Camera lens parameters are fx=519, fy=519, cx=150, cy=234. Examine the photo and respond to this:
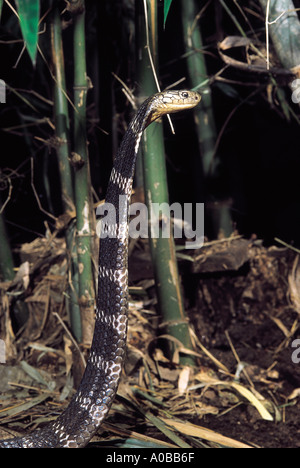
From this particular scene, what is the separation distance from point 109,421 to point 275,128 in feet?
8.29

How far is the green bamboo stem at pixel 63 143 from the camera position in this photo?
2203 mm

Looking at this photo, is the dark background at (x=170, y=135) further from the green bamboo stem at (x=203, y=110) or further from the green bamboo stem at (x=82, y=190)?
the green bamboo stem at (x=82, y=190)

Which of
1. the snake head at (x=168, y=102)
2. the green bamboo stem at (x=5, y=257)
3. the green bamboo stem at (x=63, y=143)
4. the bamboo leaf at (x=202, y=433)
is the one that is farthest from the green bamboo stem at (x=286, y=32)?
the green bamboo stem at (x=5, y=257)

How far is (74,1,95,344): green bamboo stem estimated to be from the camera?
1996 millimetres

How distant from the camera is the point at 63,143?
2.33 meters

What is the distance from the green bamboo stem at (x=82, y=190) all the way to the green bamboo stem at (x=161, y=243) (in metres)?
0.27

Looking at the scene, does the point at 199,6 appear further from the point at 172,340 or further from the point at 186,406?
the point at 186,406

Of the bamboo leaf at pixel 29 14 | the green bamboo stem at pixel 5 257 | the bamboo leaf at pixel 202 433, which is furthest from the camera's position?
the green bamboo stem at pixel 5 257

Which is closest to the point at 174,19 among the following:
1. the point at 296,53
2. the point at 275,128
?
the point at 275,128

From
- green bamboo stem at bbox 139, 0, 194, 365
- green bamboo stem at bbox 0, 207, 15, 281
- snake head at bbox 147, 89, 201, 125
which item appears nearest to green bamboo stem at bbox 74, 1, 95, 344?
green bamboo stem at bbox 139, 0, 194, 365

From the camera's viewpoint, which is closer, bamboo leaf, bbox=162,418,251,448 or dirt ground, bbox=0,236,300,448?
bamboo leaf, bbox=162,418,251,448

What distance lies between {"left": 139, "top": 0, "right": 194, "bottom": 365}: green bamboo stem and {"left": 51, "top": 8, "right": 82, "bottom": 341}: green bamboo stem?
347 mm

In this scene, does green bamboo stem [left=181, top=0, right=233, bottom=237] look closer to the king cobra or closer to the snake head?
the snake head

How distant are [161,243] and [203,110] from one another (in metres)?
0.92
